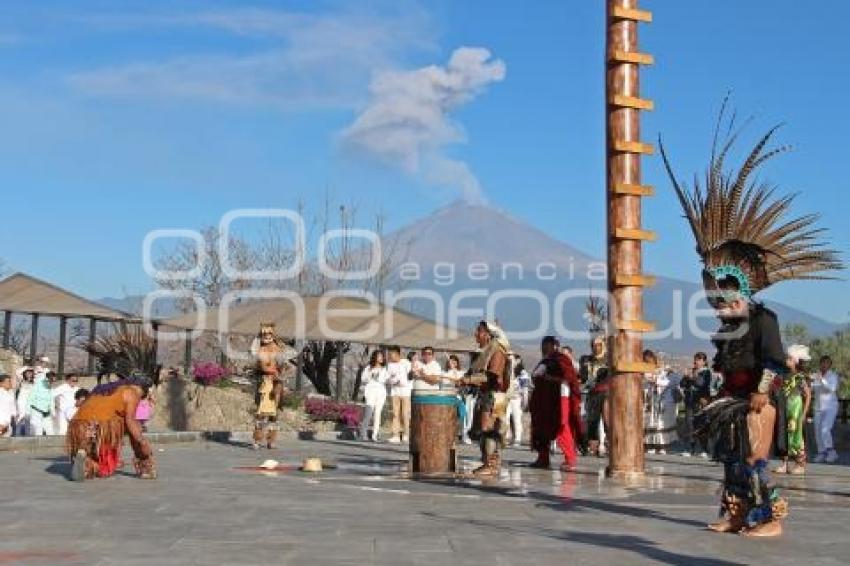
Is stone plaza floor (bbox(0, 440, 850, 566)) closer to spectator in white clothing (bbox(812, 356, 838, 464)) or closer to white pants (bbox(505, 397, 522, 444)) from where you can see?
spectator in white clothing (bbox(812, 356, 838, 464))

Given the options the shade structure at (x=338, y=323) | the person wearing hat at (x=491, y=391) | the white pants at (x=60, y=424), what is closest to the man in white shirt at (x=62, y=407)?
the white pants at (x=60, y=424)

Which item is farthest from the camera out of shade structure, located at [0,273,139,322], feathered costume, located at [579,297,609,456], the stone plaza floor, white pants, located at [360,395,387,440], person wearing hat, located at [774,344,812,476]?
shade structure, located at [0,273,139,322]

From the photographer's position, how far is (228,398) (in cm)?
2575

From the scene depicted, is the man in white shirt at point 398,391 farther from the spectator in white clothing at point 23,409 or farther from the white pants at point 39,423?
the spectator in white clothing at point 23,409

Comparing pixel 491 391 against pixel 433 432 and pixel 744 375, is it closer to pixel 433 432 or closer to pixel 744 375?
pixel 433 432

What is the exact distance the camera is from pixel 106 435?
12.1 metres

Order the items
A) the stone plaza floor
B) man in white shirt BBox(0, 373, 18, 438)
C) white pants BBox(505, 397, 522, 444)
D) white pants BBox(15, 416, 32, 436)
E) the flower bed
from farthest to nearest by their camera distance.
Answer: the flower bed → white pants BBox(505, 397, 522, 444) → white pants BBox(15, 416, 32, 436) → man in white shirt BBox(0, 373, 18, 438) → the stone plaza floor

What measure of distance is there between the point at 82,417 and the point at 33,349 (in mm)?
20951

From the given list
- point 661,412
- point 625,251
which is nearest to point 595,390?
point 661,412

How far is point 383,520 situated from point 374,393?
505 inches

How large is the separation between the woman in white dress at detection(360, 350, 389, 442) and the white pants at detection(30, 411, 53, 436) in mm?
5525

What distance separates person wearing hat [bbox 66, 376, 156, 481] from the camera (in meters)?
12.0

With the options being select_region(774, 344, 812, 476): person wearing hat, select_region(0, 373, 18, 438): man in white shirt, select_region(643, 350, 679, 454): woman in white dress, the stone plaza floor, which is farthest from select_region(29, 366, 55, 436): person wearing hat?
select_region(774, 344, 812, 476): person wearing hat

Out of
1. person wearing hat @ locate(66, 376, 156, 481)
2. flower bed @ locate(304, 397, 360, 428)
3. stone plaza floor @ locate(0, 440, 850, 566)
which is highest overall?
flower bed @ locate(304, 397, 360, 428)
